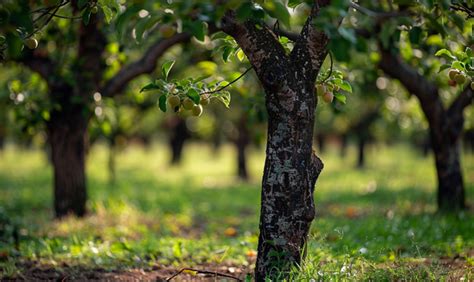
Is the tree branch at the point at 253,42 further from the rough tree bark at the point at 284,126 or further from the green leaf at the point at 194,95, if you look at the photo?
the green leaf at the point at 194,95

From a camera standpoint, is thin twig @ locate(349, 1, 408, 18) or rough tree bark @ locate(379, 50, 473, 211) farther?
rough tree bark @ locate(379, 50, 473, 211)

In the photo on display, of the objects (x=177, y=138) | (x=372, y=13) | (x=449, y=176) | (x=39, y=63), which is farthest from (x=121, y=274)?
(x=177, y=138)

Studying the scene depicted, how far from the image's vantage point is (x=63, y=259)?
5.09m

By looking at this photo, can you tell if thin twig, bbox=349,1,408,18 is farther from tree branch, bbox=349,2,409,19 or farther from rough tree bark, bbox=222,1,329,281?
rough tree bark, bbox=222,1,329,281

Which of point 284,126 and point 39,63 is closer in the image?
point 284,126

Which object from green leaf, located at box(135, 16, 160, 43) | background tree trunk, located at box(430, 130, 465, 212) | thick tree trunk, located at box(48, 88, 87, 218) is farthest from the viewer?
thick tree trunk, located at box(48, 88, 87, 218)

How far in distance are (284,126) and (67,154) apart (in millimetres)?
5492

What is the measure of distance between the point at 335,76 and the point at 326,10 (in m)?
1.44

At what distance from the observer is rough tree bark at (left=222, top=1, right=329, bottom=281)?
145 inches

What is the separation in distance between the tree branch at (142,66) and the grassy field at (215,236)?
2.28 meters

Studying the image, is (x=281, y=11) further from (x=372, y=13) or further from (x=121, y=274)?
(x=121, y=274)

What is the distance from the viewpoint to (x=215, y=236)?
287 inches

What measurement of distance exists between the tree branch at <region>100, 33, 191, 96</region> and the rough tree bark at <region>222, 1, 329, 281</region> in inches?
142

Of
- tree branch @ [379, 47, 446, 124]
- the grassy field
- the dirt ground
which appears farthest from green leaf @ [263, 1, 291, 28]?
tree branch @ [379, 47, 446, 124]
